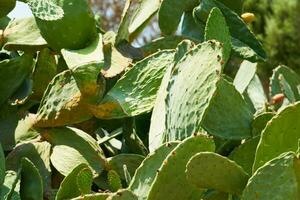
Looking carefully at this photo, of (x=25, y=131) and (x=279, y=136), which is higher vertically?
(x=279, y=136)

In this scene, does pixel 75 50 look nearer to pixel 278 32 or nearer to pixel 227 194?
pixel 227 194

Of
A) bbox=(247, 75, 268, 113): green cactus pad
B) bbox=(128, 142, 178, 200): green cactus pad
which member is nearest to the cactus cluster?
bbox=(128, 142, 178, 200): green cactus pad

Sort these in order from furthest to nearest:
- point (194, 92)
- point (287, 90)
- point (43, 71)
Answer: point (287, 90), point (43, 71), point (194, 92)

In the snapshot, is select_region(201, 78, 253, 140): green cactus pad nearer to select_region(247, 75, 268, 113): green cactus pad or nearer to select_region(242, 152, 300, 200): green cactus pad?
select_region(242, 152, 300, 200): green cactus pad

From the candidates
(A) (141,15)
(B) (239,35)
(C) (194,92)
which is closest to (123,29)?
(A) (141,15)

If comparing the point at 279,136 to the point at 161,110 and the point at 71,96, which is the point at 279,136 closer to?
the point at 161,110

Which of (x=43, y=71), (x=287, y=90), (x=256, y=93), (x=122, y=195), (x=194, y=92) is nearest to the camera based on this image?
(x=122, y=195)

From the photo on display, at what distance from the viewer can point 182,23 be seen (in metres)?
1.04

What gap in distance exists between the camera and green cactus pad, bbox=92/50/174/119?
833mm

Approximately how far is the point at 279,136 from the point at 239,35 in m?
0.28

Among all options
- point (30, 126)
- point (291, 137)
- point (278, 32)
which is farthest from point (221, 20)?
point (278, 32)

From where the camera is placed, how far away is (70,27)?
869mm

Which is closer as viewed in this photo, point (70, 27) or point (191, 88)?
point (191, 88)

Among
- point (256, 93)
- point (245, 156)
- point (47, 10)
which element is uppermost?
point (47, 10)
